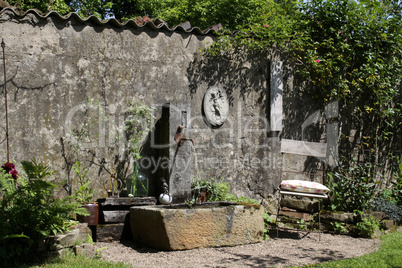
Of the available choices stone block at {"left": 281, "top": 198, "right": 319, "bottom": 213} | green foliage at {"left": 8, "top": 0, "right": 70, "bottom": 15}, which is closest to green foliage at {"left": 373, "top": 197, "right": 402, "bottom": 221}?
stone block at {"left": 281, "top": 198, "right": 319, "bottom": 213}

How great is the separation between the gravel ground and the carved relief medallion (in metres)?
2.13

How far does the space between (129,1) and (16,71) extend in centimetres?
1106

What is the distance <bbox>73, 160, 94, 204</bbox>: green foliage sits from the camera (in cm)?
541

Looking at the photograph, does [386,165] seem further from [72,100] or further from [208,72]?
[72,100]

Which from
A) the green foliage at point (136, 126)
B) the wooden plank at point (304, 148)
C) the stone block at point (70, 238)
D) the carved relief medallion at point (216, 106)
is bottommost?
the stone block at point (70, 238)

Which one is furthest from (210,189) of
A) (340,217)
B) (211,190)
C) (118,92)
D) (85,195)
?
(340,217)

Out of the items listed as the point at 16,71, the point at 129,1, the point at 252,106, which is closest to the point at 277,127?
the point at 252,106

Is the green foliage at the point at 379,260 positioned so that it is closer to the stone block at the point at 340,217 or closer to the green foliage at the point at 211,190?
the stone block at the point at 340,217

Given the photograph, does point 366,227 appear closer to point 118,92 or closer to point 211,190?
point 211,190

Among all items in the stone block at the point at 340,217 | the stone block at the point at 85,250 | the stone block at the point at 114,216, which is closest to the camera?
the stone block at the point at 85,250

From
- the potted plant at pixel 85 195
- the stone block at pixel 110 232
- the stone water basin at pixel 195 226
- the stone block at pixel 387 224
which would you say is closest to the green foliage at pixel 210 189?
the stone water basin at pixel 195 226

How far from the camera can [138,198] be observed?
18.7 feet

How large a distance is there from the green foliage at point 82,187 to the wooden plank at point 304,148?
142 inches

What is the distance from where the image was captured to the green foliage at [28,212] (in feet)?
13.4
